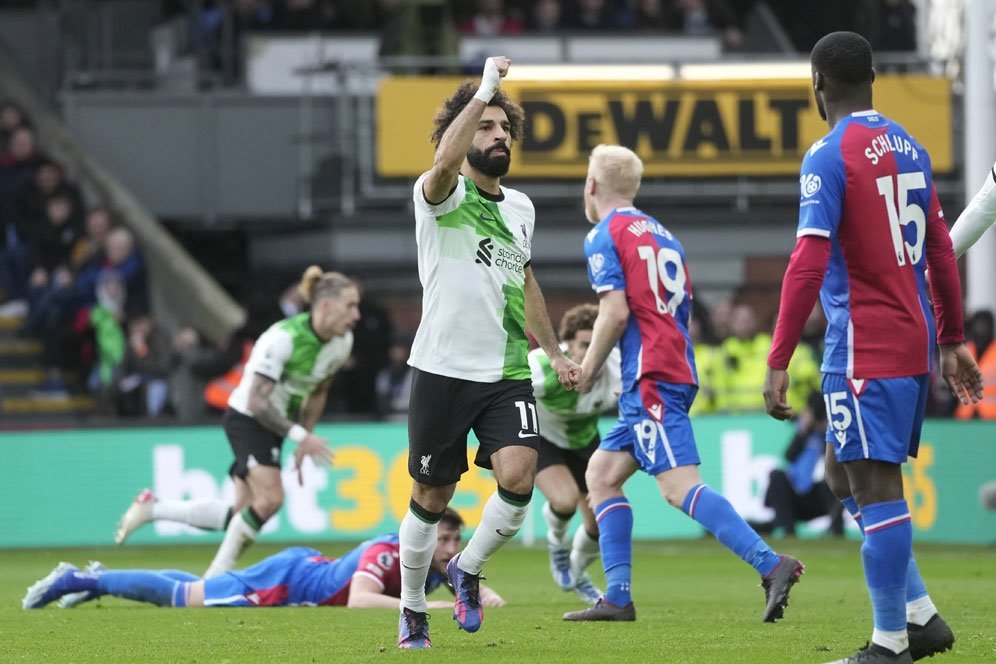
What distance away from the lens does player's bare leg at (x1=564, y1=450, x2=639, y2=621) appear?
31.9ft

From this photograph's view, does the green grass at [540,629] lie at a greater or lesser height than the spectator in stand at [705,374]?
greater

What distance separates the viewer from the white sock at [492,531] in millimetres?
8125

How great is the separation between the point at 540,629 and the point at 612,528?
100cm

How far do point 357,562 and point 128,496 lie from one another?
316 inches

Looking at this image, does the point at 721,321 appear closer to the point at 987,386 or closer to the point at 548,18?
the point at 987,386

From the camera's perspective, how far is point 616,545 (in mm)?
9891

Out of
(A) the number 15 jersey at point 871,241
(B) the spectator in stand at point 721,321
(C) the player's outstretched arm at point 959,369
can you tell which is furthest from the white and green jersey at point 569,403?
(B) the spectator in stand at point 721,321

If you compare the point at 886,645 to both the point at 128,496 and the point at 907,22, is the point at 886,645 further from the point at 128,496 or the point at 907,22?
the point at 907,22

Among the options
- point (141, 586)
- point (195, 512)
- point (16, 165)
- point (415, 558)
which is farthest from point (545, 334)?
point (16, 165)

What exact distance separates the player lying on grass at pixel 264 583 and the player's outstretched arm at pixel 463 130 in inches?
123

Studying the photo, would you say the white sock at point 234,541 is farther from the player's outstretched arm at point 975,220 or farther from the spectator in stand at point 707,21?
the spectator in stand at point 707,21

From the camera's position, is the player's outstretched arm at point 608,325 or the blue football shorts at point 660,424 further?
the player's outstretched arm at point 608,325

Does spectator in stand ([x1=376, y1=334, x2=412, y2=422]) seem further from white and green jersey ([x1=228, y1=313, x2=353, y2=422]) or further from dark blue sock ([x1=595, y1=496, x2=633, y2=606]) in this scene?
dark blue sock ([x1=595, y1=496, x2=633, y2=606])

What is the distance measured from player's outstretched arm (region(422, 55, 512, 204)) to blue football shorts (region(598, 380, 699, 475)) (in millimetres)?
2216
